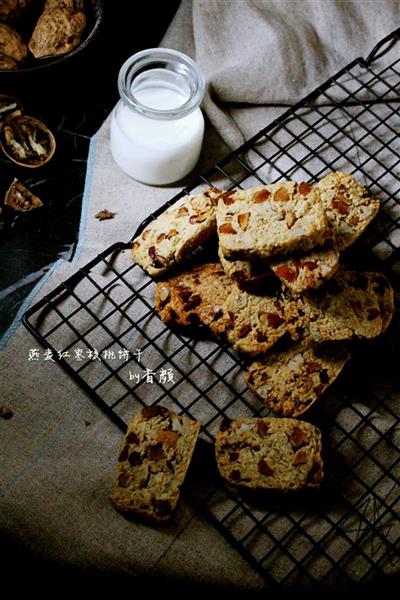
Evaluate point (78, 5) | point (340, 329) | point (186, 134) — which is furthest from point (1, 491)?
point (78, 5)

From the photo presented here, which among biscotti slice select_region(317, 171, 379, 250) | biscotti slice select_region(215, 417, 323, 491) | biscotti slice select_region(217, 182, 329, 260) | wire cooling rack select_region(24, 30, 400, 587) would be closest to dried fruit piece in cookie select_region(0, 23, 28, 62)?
wire cooling rack select_region(24, 30, 400, 587)

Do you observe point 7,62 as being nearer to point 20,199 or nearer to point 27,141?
point 27,141

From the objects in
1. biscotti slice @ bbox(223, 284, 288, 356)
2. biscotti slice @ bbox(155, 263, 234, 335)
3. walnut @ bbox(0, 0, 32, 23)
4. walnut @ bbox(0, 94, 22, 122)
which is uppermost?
walnut @ bbox(0, 0, 32, 23)

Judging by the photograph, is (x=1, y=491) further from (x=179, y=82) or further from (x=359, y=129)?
(x=359, y=129)

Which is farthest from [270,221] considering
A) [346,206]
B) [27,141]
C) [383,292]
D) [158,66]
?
[27,141]

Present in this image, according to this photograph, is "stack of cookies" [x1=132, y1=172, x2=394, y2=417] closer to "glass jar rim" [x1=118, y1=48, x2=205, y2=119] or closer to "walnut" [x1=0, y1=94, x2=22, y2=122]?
"glass jar rim" [x1=118, y1=48, x2=205, y2=119]

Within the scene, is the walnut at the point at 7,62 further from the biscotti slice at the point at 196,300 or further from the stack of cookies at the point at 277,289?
the biscotti slice at the point at 196,300
